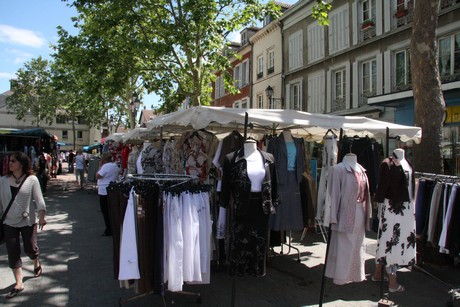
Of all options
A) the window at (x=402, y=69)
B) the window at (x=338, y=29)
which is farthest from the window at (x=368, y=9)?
the window at (x=402, y=69)

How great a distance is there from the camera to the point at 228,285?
15.9ft

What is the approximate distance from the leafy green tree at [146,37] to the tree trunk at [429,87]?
24.2 feet

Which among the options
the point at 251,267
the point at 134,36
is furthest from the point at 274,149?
the point at 134,36

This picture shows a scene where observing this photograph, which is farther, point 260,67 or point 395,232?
point 260,67

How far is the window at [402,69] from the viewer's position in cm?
1334

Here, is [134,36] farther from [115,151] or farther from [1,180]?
[1,180]

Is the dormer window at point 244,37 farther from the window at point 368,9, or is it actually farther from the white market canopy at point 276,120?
the white market canopy at point 276,120

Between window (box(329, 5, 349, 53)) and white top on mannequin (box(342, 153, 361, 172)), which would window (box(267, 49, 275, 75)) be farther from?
white top on mannequin (box(342, 153, 361, 172))

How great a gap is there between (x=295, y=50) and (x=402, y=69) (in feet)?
25.1

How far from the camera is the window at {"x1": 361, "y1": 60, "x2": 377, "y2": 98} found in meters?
15.0

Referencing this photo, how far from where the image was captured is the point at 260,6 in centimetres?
1381

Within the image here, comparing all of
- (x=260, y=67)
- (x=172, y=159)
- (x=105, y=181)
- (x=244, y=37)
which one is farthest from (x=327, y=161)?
(x=244, y=37)

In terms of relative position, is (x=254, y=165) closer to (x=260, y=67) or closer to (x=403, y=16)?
(x=403, y=16)

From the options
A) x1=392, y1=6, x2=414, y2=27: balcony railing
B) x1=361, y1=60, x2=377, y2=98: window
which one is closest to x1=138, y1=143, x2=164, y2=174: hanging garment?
x1=361, y1=60, x2=377, y2=98: window
